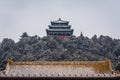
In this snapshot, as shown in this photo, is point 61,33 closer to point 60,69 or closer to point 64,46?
point 64,46

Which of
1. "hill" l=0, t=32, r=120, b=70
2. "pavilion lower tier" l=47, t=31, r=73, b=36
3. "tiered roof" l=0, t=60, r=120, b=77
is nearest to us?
"tiered roof" l=0, t=60, r=120, b=77

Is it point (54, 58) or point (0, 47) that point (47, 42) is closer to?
point (0, 47)

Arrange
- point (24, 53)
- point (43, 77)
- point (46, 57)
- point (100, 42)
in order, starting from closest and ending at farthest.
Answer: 1. point (43, 77)
2. point (46, 57)
3. point (24, 53)
4. point (100, 42)

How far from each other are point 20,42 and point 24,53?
13.9 meters

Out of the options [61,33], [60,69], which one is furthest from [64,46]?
[60,69]

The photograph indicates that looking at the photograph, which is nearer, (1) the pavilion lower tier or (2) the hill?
(2) the hill

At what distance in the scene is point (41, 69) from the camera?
1784 inches

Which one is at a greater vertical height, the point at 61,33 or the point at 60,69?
the point at 61,33

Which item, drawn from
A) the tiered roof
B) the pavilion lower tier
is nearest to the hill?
the pavilion lower tier

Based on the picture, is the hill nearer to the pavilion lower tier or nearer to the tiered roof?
the pavilion lower tier

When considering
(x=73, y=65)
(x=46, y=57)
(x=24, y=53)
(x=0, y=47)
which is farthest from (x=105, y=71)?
→ (x=0, y=47)

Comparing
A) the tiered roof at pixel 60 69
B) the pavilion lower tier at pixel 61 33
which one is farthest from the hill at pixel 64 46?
the tiered roof at pixel 60 69

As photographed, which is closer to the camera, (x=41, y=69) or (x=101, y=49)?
(x=41, y=69)

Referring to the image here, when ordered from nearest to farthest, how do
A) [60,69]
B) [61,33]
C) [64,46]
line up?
[60,69] → [64,46] → [61,33]
